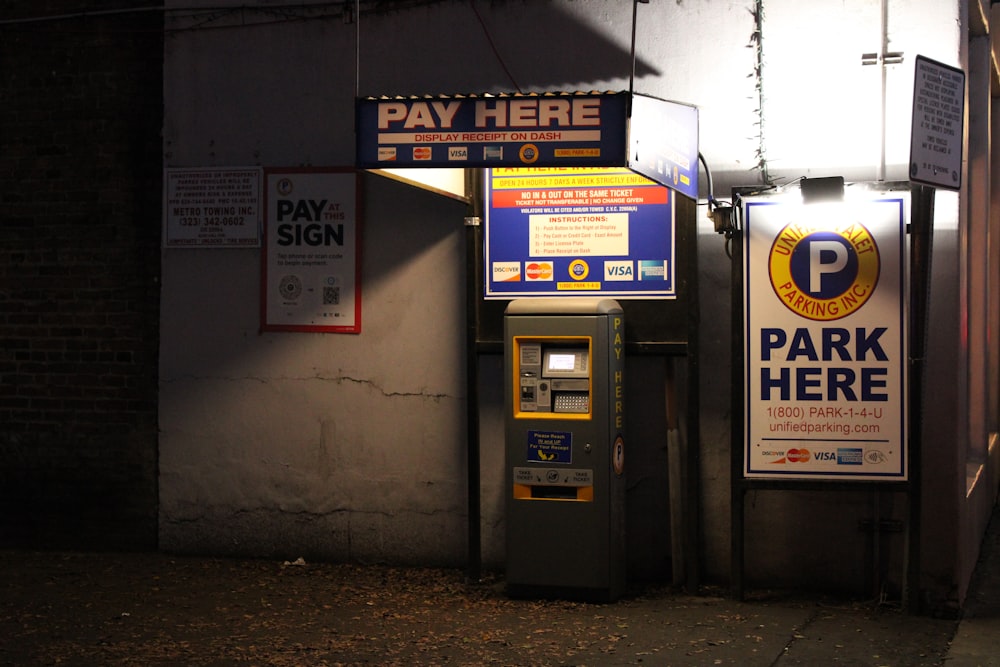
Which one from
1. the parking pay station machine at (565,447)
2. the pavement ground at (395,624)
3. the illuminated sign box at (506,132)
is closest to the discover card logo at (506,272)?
the parking pay station machine at (565,447)

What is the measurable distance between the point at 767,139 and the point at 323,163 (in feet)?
9.59

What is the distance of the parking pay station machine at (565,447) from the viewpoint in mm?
6930

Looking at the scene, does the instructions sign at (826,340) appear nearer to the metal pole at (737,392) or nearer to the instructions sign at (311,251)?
the metal pole at (737,392)

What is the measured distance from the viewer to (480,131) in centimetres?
633

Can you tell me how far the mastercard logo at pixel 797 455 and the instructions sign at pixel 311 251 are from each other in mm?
2936

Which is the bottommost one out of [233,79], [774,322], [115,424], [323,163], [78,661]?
[78,661]

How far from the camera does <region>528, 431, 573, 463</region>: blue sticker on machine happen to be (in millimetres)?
6988

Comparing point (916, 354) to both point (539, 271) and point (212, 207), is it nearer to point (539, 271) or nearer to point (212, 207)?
point (539, 271)

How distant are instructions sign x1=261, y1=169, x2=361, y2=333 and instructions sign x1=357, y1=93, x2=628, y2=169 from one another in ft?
5.13

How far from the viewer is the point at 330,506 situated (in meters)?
8.04

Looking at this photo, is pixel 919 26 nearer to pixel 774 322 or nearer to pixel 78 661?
pixel 774 322

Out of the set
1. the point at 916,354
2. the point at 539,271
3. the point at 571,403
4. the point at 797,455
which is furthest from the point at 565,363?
the point at 916,354

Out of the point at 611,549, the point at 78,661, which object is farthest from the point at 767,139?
the point at 78,661

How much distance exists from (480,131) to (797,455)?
102 inches
